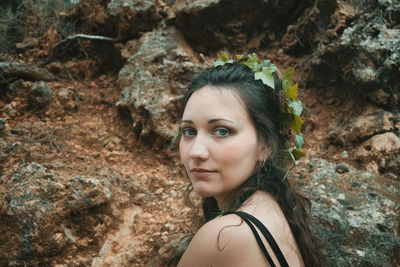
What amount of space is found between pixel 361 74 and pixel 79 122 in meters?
3.11

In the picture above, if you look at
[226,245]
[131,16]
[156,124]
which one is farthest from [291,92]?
[131,16]

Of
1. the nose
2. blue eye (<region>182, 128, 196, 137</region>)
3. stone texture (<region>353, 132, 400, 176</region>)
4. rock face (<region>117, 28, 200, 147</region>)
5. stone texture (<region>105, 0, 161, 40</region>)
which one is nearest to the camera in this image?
the nose

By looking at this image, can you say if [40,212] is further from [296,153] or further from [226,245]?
[296,153]

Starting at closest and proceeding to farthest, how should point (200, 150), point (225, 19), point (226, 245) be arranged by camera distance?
1. point (226, 245)
2. point (200, 150)
3. point (225, 19)

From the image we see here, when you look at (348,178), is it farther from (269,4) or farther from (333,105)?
(269,4)

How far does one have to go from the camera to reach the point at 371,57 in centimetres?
283

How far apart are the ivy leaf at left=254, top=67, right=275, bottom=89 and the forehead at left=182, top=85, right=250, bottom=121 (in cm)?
20

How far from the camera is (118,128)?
354 centimetres

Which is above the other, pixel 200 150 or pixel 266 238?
pixel 200 150

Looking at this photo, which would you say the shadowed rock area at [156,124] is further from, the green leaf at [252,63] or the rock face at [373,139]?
the green leaf at [252,63]

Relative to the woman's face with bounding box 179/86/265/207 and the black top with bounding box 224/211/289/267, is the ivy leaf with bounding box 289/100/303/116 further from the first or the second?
the black top with bounding box 224/211/289/267

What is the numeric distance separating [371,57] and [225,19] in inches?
70.0

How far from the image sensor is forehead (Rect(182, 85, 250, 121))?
1.63 m

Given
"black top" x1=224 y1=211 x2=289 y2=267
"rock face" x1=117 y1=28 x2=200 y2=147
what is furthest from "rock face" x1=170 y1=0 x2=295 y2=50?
"black top" x1=224 y1=211 x2=289 y2=267
